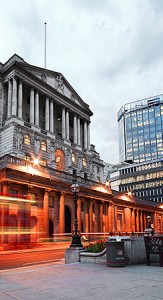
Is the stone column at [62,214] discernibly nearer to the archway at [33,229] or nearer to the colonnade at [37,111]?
the archway at [33,229]

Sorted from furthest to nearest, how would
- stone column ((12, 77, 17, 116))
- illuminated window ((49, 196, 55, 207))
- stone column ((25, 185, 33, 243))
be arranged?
1. stone column ((12, 77, 17, 116))
2. illuminated window ((49, 196, 55, 207))
3. stone column ((25, 185, 33, 243))

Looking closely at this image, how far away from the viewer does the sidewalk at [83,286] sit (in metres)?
7.61

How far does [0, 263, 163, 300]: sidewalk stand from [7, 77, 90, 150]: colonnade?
41307mm

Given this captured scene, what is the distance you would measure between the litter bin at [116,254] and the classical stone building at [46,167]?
1327cm

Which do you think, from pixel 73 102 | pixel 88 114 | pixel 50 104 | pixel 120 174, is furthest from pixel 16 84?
pixel 120 174

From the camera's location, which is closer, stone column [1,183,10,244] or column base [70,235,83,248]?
column base [70,235,83,248]

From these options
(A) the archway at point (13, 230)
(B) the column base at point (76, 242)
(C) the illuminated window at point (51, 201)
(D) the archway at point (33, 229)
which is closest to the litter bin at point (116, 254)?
(B) the column base at point (76, 242)

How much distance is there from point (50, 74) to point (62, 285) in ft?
182

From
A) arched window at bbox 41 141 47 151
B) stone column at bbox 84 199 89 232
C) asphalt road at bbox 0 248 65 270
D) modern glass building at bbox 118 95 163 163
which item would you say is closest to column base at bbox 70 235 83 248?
asphalt road at bbox 0 248 65 270

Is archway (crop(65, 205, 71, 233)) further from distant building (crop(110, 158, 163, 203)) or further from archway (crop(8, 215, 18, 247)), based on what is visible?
distant building (crop(110, 158, 163, 203))

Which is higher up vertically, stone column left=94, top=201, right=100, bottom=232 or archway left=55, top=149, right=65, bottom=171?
archway left=55, top=149, right=65, bottom=171

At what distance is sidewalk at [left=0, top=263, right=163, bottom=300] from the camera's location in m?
7.61

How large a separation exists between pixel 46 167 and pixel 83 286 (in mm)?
33254

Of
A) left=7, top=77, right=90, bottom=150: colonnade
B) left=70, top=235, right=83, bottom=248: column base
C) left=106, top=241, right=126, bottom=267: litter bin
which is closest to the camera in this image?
left=106, top=241, right=126, bottom=267: litter bin
